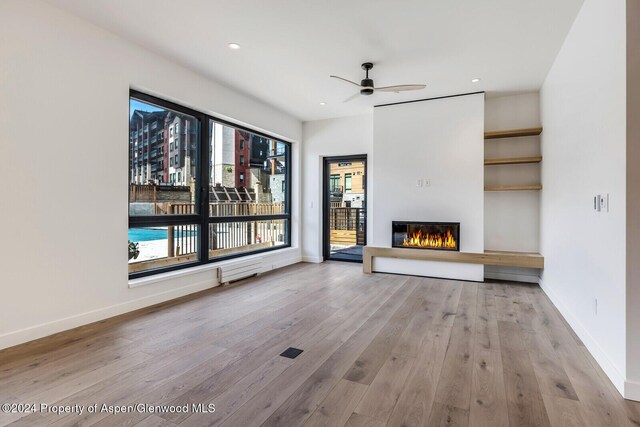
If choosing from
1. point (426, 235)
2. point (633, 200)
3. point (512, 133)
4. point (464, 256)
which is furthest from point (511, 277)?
point (633, 200)

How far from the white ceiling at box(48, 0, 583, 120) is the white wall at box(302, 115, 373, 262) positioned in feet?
5.32

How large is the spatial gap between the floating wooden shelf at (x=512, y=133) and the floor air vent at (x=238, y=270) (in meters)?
4.03

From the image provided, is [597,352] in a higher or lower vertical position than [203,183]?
lower

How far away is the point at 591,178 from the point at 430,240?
8.77ft

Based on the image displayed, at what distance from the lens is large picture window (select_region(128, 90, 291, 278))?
3.67 metres

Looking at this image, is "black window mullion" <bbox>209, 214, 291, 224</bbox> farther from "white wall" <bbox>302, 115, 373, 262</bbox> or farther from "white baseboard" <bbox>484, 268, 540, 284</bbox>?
"white baseboard" <bbox>484, 268, 540, 284</bbox>

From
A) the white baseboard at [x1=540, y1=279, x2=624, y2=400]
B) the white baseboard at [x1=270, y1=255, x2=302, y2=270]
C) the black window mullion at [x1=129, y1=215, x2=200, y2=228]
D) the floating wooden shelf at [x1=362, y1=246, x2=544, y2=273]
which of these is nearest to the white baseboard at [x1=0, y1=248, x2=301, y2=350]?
the black window mullion at [x1=129, y1=215, x2=200, y2=228]

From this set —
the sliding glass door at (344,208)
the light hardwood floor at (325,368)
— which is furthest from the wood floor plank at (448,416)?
the sliding glass door at (344,208)

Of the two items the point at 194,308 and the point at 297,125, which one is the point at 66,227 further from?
the point at 297,125

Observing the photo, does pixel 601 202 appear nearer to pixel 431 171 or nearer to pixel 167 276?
pixel 431 171

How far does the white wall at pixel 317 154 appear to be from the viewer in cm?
616

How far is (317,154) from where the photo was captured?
642 cm

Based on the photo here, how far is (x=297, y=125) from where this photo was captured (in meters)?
6.42

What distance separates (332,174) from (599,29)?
181 inches
